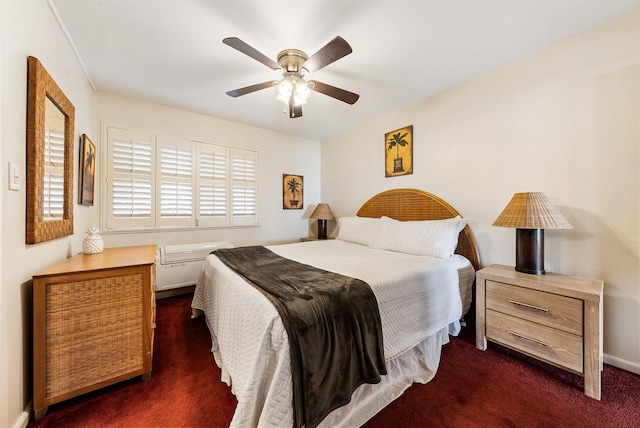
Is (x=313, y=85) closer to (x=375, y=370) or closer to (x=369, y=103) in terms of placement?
(x=369, y=103)

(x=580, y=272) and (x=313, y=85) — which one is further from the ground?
(x=313, y=85)

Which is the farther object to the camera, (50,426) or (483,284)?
(483,284)

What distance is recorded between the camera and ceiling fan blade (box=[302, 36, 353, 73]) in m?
1.47

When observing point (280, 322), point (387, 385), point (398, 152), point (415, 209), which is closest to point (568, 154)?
point (415, 209)

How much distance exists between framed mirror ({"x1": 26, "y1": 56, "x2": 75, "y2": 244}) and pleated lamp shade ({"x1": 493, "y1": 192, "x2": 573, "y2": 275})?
306 centimetres

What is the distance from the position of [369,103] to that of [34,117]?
2922mm

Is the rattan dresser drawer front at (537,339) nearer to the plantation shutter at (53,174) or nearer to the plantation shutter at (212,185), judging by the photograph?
the plantation shutter at (53,174)

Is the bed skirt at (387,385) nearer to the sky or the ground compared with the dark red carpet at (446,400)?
nearer to the sky

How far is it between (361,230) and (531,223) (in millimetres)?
1729

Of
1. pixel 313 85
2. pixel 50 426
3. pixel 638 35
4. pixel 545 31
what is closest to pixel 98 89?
pixel 313 85

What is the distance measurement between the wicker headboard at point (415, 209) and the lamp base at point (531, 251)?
0.50 meters

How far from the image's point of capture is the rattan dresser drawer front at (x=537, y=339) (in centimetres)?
154

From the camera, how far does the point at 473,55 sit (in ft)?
6.86

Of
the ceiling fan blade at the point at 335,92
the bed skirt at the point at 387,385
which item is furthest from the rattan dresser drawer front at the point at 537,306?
the ceiling fan blade at the point at 335,92
